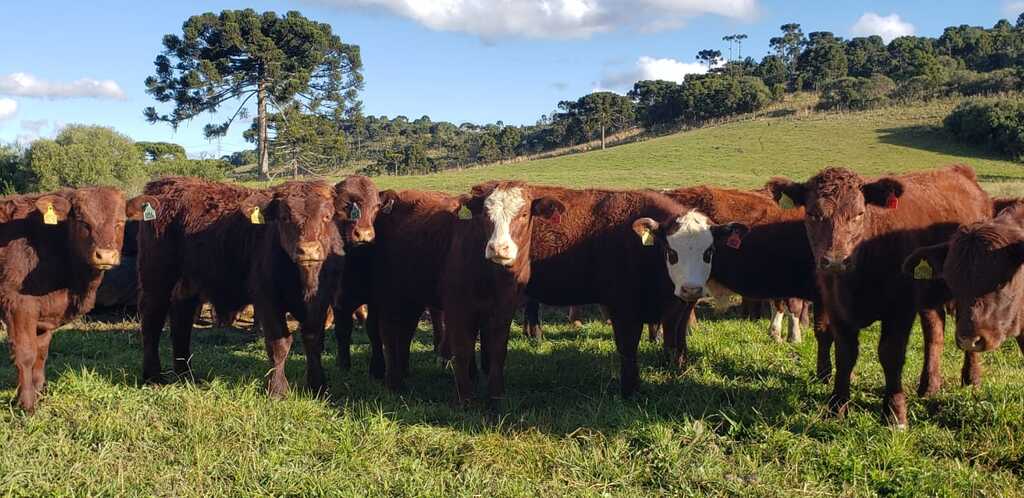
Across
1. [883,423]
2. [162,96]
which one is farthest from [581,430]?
[162,96]

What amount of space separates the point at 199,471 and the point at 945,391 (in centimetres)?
623

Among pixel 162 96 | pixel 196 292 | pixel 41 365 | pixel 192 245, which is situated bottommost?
pixel 41 365

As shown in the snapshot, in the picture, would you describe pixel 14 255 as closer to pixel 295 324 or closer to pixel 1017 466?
pixel 295 324

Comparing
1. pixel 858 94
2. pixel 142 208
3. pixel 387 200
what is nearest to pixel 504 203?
pixel 387 200

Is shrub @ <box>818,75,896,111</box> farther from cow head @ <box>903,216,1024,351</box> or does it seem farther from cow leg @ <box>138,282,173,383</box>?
cow leg @ <box>138,282,173,383</box>

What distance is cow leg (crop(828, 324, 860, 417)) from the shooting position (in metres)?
5.80

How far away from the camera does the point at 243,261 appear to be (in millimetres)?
7262

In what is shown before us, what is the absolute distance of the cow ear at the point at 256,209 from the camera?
6.70 meters

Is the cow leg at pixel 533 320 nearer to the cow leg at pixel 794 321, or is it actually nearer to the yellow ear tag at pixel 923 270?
the cow leg at pixel 794 321

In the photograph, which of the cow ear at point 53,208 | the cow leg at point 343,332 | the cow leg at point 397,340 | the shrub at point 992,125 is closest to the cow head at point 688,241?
the cow leg at point 397,340

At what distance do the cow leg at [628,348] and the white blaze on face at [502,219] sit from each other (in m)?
1.42

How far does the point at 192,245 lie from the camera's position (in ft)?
23.8

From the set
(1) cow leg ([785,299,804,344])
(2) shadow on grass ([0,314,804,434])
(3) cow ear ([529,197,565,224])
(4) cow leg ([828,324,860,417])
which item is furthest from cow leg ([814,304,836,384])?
(3) cow ear ([529,197,565,224])

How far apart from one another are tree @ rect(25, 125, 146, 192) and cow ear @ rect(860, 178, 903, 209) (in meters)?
29.1
